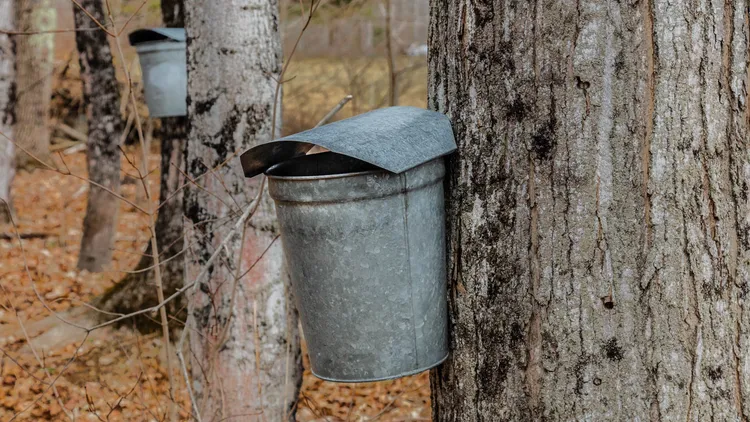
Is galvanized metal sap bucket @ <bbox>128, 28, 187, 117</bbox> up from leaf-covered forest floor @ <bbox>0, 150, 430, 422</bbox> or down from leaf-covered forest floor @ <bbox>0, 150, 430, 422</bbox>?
up

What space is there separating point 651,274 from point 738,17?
531mm

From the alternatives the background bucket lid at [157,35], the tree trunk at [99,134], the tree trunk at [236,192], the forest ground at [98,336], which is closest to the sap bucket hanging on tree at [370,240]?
the forest ground at [98,336]

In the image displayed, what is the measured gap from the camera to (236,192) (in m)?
3.59

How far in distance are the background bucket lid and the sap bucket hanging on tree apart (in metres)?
3.40

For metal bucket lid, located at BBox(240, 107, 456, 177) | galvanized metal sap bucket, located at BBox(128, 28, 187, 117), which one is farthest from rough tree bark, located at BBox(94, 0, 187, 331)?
metal bucket lid, located at BBox(240, 107, 456, 177)

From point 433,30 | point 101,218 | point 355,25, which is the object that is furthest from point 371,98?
point 433,30

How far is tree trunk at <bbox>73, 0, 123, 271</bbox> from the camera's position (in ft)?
22.1

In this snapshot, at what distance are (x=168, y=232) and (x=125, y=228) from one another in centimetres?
369

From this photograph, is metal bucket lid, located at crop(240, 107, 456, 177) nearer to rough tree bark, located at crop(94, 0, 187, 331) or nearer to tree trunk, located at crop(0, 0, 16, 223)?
rough tree bark, located at crop(94, 0, 187, 331)

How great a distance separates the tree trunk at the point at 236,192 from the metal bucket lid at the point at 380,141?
6.08 ft

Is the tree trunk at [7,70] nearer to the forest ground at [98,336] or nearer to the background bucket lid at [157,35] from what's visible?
the forest ground at [98,336]

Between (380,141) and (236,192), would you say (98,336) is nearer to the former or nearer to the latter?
(236,192)

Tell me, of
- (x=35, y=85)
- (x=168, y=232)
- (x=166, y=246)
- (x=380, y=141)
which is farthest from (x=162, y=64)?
(x=35, y=85)

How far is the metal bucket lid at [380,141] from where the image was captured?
1.50 meters
